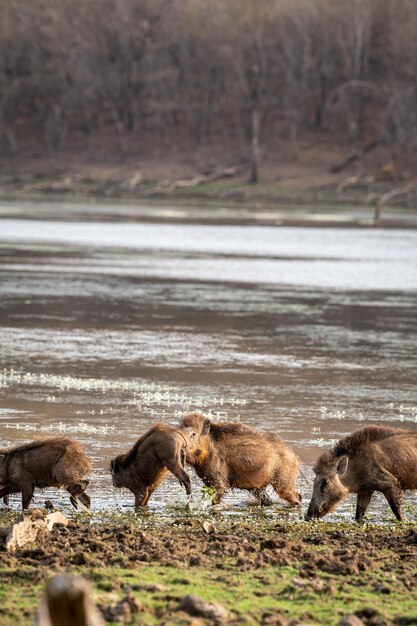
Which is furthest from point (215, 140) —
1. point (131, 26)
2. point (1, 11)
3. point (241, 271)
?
point (241, 271)

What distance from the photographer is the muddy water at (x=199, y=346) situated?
13883mm

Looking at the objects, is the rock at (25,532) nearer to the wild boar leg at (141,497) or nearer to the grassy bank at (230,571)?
the grassy bank at (230,571)

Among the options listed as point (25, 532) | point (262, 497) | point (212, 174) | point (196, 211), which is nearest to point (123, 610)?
point (25, 532)

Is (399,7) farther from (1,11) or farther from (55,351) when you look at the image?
(55,351)

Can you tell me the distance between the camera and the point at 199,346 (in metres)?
20.3

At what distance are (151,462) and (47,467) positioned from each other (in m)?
0.80

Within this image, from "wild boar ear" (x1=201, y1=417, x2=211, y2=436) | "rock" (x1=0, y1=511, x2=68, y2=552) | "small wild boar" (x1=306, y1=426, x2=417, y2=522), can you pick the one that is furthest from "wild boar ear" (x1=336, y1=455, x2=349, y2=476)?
"rock" (x1=0, y1=511, x2=68, y2=552)

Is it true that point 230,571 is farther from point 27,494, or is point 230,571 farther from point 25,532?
point 27,494

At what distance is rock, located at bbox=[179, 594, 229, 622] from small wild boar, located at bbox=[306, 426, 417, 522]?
139 inches

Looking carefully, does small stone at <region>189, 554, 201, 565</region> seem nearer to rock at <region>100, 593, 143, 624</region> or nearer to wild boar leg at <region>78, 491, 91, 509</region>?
rock at <region>100, 593, 143, 624</region>

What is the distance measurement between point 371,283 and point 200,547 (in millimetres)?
25069

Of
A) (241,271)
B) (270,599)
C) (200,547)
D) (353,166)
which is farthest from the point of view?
(353,166)

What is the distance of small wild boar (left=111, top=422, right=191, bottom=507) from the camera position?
10.4m

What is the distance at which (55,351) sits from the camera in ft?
62.6
